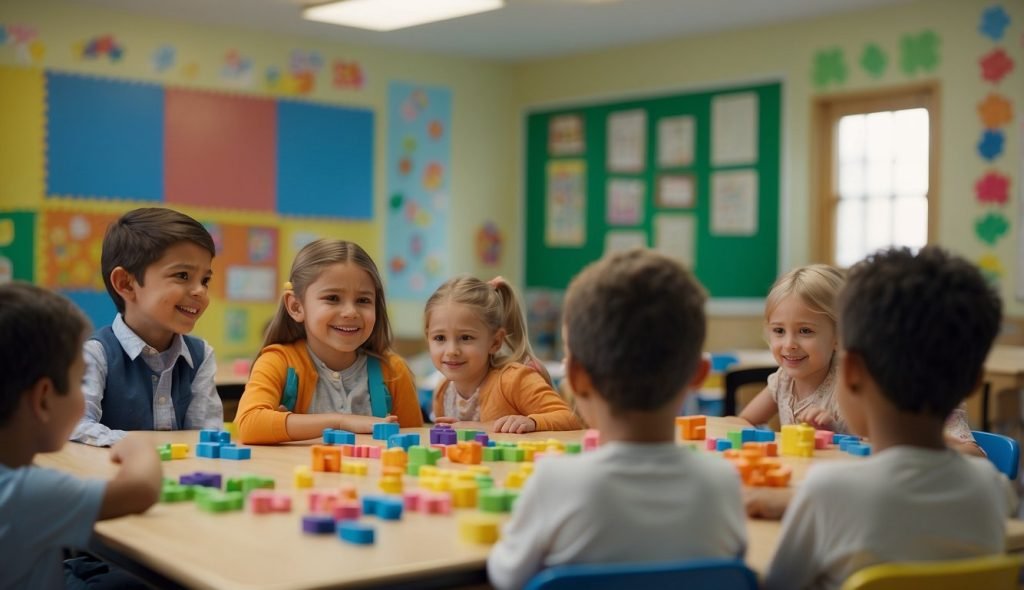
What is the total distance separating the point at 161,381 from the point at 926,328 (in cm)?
191

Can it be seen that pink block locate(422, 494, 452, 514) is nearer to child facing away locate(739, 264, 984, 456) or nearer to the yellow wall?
child facing away locate(739, 264, 984, 456)

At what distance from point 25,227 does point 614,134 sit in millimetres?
4214

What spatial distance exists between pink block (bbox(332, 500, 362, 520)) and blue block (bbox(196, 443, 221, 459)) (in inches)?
28.1

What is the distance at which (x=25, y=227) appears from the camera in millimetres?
7277

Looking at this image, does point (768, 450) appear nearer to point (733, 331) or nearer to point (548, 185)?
point (733, 331)

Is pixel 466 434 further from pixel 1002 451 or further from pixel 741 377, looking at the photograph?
pixel 741 377

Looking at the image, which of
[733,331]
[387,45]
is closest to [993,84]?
[733,331]

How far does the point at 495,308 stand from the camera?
126 inches

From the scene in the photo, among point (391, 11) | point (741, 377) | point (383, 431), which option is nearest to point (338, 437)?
point (383, 431)

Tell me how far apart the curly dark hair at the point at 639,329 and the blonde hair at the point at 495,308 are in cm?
163

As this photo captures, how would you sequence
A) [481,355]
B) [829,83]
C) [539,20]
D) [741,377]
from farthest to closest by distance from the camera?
[539,20]
[829,83]
[741,377]
[481,355]

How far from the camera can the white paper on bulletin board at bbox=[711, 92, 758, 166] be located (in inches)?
316

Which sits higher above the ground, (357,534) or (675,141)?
(675,141)

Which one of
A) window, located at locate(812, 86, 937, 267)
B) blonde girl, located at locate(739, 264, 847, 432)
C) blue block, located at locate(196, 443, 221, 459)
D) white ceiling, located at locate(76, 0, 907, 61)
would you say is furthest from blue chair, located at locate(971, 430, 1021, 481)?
white ceiling, located at locate(76, 0, 907, 61)
